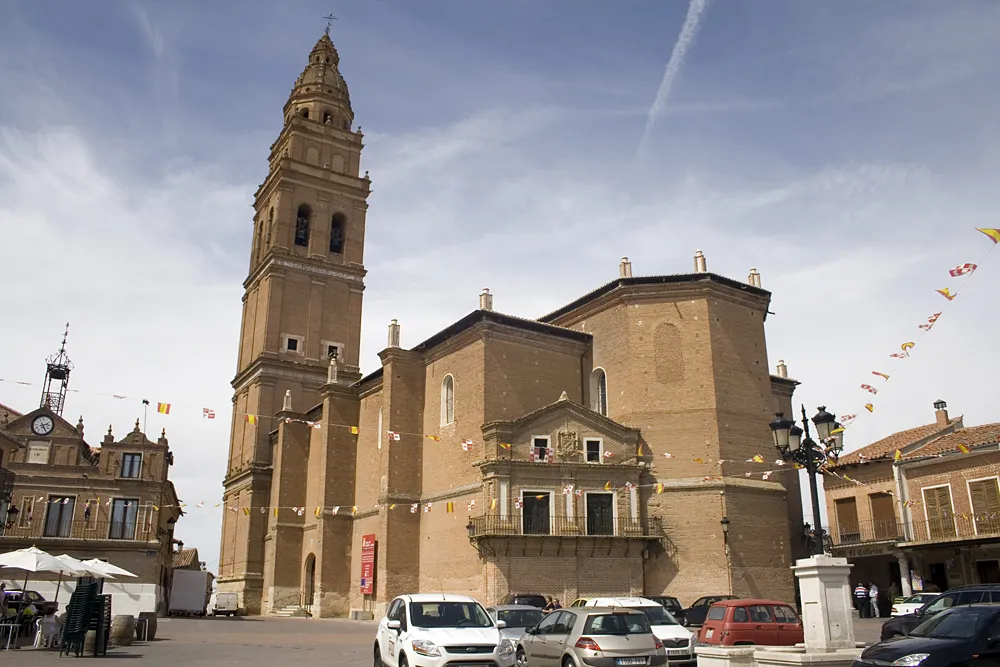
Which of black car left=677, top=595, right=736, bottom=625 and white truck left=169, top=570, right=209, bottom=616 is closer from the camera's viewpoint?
black car left=677, top=595, right=736, bottom=625

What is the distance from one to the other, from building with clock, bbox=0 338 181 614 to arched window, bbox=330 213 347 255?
1506 centimetres

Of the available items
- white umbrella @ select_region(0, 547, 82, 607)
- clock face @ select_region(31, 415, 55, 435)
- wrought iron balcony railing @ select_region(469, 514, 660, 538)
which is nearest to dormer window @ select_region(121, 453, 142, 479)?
clock face @ select_region(31, 415, 55, 435)

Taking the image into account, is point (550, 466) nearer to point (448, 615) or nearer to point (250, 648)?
point (250, 648)

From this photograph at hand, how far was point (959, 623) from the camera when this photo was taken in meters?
9.77

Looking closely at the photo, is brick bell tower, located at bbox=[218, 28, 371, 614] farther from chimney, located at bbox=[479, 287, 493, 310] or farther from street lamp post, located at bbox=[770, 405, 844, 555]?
street lamp post, located at bbox=[770, 405, 844, 555]

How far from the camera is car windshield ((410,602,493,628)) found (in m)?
12.4

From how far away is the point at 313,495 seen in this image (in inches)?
1598

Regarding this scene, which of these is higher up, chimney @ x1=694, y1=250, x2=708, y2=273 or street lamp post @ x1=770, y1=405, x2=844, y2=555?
chimney @ x1=694, y1=250, x2=708, y2=273

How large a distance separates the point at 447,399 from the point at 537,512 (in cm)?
757

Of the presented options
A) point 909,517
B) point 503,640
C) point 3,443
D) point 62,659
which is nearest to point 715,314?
point 909,517

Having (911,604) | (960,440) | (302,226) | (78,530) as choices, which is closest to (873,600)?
(960,440)

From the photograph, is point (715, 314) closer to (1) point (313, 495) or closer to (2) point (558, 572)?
(2) point (558, 572)

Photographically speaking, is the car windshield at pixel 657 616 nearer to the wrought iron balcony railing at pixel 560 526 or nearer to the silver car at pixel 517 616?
the silver car at pixel 517 616

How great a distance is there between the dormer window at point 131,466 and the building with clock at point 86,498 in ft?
0.16
